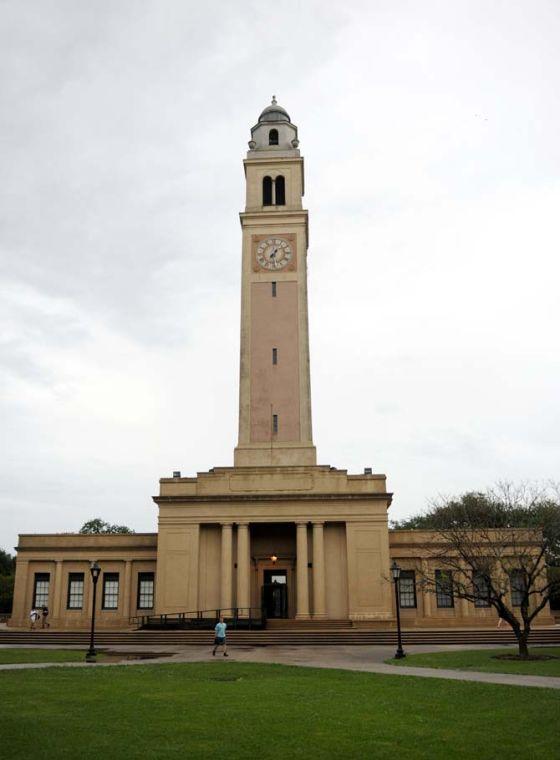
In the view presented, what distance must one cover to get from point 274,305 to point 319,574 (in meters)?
19.5

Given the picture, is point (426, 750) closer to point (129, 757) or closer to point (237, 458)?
point (129, 757)

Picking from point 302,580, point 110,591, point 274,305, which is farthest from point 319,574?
point 274,305

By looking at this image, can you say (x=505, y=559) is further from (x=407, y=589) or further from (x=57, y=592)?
(x=57, y=592)

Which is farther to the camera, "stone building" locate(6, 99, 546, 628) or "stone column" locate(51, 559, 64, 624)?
"stone column" locate(51, 559, 64, 624)

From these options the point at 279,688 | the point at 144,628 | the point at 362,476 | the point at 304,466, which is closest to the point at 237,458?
the point at 304,466

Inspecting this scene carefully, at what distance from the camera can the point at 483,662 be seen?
25141mm

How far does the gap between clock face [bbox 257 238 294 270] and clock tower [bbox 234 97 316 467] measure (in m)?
0.07

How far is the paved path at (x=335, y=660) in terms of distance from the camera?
20.2m

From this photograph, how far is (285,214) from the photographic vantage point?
54.1 metres

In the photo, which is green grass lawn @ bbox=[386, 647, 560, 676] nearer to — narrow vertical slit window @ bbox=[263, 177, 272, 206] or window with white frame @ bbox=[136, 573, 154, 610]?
window with white frame @ bbox=[136, 573, 154, 610]

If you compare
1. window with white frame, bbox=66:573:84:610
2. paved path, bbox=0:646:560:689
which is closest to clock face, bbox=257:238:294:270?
window with white frame, bbox=66:573:84:610

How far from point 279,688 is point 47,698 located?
5584mm

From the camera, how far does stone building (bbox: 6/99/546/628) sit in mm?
44219

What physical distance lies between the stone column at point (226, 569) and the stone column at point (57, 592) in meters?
12.6
